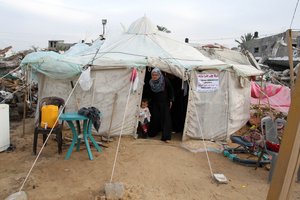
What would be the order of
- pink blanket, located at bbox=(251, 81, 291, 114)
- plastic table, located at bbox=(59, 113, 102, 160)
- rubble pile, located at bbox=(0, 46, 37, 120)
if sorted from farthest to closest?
pink blanket, located at bbox=(251, 81, 291, 114), rubble pile, located at bbox=(0, 46, 37, 120), plastic table, located at bbox=(59, 113, 102, 160)

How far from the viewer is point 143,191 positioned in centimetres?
446

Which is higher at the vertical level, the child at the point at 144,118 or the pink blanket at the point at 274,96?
the pink blanket at the point at 274,96

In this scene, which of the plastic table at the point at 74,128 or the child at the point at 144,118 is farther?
the child at the point at 144,118

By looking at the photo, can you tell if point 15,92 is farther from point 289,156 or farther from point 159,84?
point 289,156

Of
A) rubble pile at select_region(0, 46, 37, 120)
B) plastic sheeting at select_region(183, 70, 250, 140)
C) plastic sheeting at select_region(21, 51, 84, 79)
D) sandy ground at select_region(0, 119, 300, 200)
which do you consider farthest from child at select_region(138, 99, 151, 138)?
rubble pile at select_region(0, 46, 37, 120)

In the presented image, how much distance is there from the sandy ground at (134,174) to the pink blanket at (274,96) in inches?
192

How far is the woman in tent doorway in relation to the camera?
7059 mm

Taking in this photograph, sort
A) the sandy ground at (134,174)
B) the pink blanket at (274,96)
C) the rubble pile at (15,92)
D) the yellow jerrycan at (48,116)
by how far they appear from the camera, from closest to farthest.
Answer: the sandy ground at (134,174), the yellow jerrycan at (48,116), the rubble pile at (15,92), the pink blanket at (274,96)

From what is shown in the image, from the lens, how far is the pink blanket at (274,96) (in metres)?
10.4

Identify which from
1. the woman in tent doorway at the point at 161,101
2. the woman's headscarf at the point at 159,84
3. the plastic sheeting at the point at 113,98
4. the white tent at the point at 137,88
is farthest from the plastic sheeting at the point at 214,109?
the plastic sheeting at the point at 113,98

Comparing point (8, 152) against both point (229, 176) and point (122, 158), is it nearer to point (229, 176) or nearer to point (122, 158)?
point (122, 158)

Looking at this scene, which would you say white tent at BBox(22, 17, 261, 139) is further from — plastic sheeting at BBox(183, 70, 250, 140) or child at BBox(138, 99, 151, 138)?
child at BBox(138, 99, 151, 138)

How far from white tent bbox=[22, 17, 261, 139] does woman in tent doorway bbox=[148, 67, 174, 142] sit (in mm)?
254

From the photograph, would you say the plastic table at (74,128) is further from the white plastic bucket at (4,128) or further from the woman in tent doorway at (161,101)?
the woman in tent doorway at (161,101)
